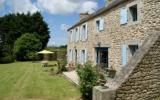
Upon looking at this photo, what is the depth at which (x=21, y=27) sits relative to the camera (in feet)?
164

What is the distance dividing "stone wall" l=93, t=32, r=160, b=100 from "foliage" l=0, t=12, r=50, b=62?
40495mm

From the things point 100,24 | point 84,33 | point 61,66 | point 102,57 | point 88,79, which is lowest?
point 88,79

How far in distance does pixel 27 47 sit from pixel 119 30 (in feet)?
99.7

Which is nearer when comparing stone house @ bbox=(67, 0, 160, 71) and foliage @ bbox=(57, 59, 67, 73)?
stone house @ bbox=(67, 0, 160, 71)

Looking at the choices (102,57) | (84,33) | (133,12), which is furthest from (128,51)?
(84,33)

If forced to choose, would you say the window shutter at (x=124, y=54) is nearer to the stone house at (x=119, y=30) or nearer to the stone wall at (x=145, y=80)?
the stone house at (x=119, y=30)

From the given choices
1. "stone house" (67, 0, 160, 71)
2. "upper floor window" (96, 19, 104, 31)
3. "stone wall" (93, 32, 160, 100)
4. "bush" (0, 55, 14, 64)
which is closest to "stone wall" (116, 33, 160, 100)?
"stone wall" (93, 32, 160, 100)

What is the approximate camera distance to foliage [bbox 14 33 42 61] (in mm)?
43250

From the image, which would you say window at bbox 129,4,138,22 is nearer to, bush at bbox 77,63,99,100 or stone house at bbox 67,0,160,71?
stone house at bbox 67,0,160,71

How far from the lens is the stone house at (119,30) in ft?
39.2

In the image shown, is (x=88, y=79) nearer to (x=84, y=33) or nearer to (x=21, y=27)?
(x=84, y=33)

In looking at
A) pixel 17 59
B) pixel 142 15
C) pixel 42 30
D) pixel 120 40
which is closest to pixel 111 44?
pixel 120 40

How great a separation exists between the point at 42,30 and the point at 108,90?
43.6 m

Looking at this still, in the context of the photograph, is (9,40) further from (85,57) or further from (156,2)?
(156,2)
